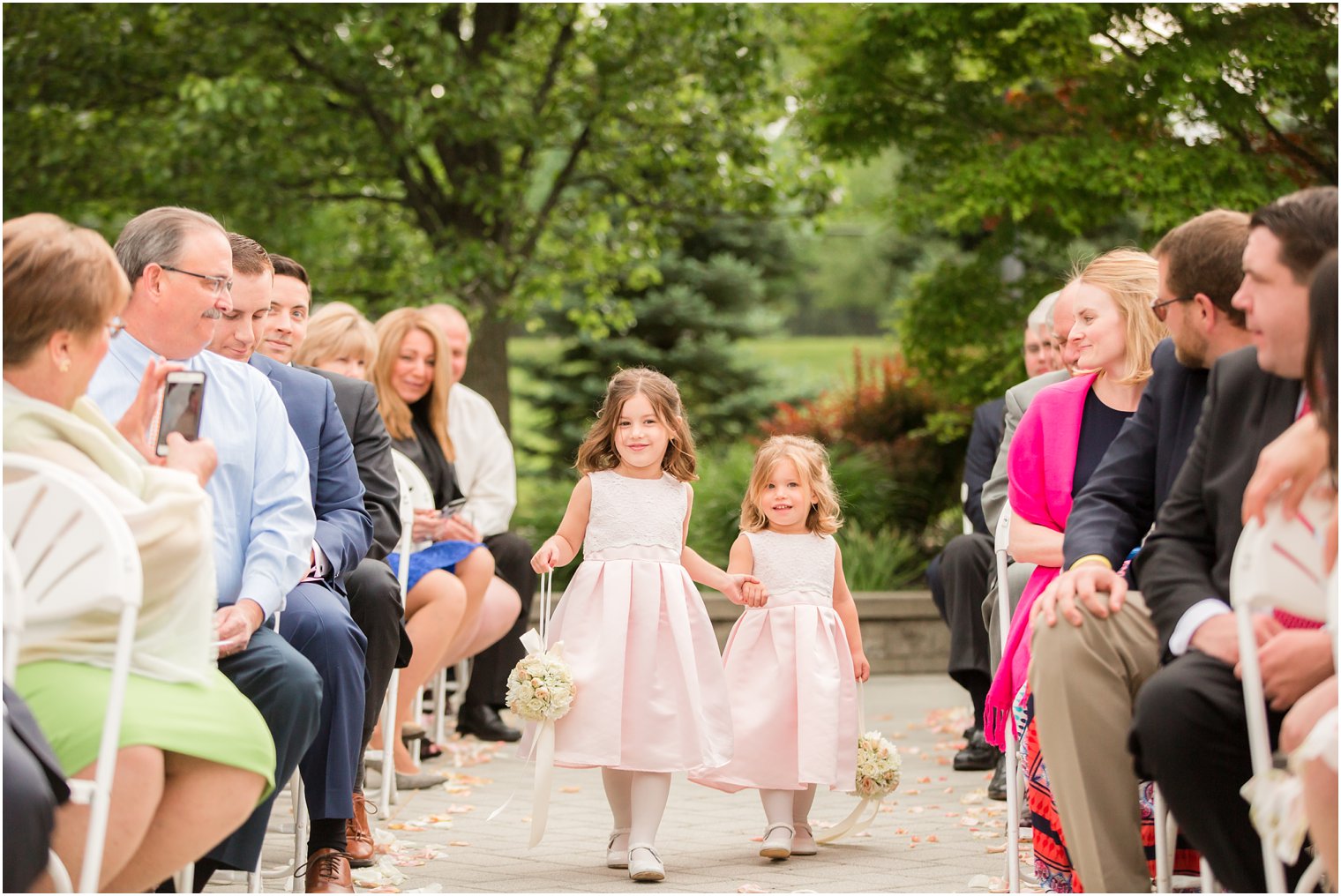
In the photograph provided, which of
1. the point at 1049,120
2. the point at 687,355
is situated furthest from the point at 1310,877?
the point at 687,355

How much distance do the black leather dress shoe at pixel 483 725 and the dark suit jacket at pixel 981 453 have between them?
2.54 meters

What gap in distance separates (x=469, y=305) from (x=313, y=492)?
6102 mm

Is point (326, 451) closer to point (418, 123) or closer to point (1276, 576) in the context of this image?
point (1276, 576)

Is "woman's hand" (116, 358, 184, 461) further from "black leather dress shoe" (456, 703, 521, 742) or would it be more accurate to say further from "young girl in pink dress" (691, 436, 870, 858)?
"black leather dress shoe" (456, 703, 521, 742)

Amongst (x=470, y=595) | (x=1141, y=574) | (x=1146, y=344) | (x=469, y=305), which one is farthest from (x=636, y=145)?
(x=1141, y=574)

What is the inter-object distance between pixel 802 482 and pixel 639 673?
99cm

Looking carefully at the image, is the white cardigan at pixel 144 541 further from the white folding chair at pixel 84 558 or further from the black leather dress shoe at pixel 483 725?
the black leather dress shoe at pixel 483 725

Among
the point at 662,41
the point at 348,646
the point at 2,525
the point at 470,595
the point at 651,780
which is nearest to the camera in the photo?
the point at 2,525

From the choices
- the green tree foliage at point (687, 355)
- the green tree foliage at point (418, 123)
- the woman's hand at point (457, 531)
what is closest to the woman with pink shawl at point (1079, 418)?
the woman's hand at point (457, 531)

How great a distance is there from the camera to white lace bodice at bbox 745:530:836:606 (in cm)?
521

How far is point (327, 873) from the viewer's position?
4031mm

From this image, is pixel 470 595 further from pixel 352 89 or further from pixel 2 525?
pixel 352 89

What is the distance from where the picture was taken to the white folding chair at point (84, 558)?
2713 millimetres

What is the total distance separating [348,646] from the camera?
405 centimetres
